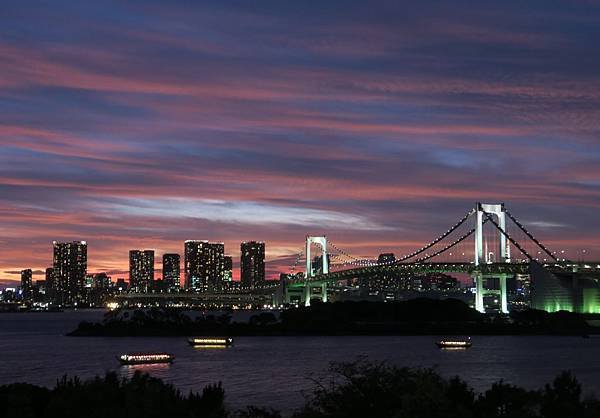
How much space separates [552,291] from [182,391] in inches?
2371

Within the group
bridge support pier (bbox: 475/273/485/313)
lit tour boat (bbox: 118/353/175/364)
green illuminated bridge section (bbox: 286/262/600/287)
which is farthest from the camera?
bridge support pier (bbox: 475/273/485/313)

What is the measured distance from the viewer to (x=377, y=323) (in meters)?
99.9

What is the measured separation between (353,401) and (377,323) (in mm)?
76977

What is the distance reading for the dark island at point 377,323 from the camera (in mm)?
94062

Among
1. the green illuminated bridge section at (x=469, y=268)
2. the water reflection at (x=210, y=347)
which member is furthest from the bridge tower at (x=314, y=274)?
the water reflection at (x=210, y=347)

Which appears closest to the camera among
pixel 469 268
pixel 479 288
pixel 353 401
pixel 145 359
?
pixel 353 401

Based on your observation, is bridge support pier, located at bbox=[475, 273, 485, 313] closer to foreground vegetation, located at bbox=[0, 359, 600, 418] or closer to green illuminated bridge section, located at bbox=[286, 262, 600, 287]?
green illuminated bridge section, located at bbox=[286, 262, 600, 287]

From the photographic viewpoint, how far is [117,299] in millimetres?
174000

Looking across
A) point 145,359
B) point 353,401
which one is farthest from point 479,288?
point 353,401

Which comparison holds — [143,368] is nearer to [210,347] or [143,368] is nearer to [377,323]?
[210,347]

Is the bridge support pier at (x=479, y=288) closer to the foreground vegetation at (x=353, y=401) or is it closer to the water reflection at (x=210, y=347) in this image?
the water reflection at (x=210, y=347)

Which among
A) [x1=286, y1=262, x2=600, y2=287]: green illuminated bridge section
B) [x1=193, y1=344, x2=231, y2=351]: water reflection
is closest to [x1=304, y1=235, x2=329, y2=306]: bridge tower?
[x1=286, y1=262, x2=600, y2=287]: green illuminated bridge section

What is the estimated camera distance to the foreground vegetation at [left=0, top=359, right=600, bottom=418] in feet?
70.7

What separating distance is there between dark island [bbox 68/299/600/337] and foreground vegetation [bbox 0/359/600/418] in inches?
2606
